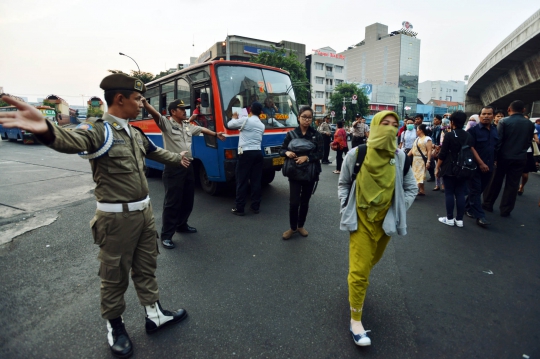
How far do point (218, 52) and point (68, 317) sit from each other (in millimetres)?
54593

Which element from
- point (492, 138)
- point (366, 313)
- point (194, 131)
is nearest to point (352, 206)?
point (366, 313)

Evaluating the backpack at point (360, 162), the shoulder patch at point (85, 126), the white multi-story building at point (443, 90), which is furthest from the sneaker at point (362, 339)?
the white multi-story building at point (443, 90)

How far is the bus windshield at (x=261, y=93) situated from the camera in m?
5.94

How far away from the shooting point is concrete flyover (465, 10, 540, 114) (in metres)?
11.6

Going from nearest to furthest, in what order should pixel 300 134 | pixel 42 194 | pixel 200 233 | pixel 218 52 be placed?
pixel 300 134
pixel 200 233
pixel 42 194
pixel 218 52

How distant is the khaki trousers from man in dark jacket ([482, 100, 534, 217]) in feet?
19.0

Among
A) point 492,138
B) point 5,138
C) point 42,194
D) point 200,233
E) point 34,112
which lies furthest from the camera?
point 5,138

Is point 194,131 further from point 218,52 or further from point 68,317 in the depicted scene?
point 218,52

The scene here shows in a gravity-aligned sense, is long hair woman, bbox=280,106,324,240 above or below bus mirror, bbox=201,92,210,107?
below

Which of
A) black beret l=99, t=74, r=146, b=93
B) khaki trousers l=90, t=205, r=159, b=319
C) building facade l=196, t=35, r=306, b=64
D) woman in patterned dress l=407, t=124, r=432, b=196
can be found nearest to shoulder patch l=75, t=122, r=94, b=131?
black beret l=99, t=74, r=146, b=93

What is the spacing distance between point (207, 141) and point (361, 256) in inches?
168

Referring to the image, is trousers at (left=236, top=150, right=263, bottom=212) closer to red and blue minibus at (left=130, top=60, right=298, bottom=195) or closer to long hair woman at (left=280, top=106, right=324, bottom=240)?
red and blue minibus at (left=130, top=60, right=298, bottom=195)

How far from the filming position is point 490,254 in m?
3.89

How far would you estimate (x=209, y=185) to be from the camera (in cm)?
662
